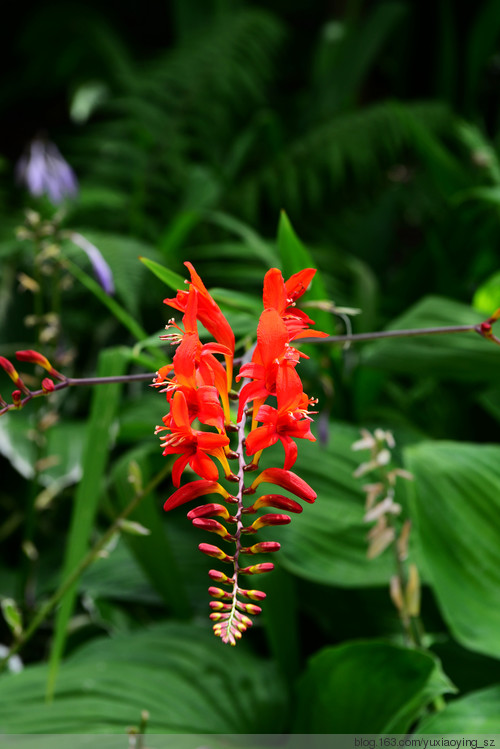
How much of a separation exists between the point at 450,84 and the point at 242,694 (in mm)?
2117

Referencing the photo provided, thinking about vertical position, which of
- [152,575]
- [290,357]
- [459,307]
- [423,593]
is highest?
[290,357]

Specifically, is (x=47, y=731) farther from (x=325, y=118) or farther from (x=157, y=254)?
(x=325, y=118)

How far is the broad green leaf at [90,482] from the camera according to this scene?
0.66 meters

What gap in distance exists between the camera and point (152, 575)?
82cm

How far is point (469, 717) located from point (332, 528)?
8.8 inches

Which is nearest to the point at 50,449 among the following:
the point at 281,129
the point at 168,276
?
the point at 168,276

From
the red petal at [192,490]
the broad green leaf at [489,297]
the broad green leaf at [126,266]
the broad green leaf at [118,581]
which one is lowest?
the broad green leaf at [118,581]

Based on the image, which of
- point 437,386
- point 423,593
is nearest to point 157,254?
point 437,386

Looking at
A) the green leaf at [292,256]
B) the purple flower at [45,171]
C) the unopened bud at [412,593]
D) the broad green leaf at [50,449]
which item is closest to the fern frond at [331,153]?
the purple flower at [45,171]

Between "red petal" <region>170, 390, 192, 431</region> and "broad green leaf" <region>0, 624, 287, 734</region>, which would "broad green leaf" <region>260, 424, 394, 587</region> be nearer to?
"broad green leaf" <region>0, 624, 287, 734</region>

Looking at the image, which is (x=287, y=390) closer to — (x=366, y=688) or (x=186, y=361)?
(x=186, y=361)

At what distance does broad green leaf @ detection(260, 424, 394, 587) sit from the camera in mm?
713

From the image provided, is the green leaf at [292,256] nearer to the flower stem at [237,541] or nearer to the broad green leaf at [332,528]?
the broad green leaf at [332,528]

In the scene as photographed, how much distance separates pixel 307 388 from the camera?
0.76m
